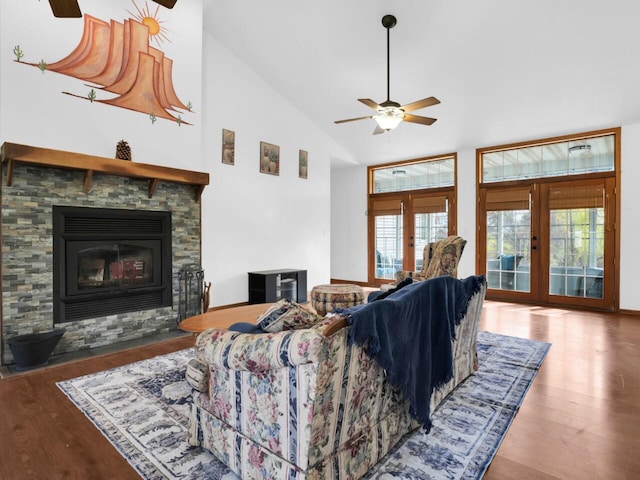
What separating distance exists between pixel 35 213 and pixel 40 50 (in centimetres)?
152

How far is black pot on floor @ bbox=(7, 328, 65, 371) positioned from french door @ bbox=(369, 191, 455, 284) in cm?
604

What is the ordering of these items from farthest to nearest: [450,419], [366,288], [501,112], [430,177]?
[366,288]
[430,177]
[501,112]
[450,419]

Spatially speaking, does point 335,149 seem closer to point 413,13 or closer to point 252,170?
point 252,170

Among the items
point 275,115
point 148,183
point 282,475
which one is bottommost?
point 282,475

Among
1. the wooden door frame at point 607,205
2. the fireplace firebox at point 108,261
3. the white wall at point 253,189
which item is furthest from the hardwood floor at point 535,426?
the wooden door frame at point 607,205

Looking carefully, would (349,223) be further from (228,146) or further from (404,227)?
(228,146)

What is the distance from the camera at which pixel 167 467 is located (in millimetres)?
1750

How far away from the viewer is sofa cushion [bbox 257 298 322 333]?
1559 mm

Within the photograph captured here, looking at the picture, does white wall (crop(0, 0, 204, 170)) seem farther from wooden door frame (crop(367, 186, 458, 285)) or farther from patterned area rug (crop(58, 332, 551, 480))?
wooden door frame (crop(367, 186, 458, 285))

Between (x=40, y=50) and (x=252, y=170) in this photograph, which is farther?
(x=252, y=170)

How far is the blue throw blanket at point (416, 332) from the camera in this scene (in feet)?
4.77

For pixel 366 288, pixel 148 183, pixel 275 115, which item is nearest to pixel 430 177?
pixel 366 288

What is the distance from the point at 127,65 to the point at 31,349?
9.76ft

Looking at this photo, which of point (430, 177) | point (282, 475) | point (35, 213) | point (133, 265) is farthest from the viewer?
point (430, 177)
